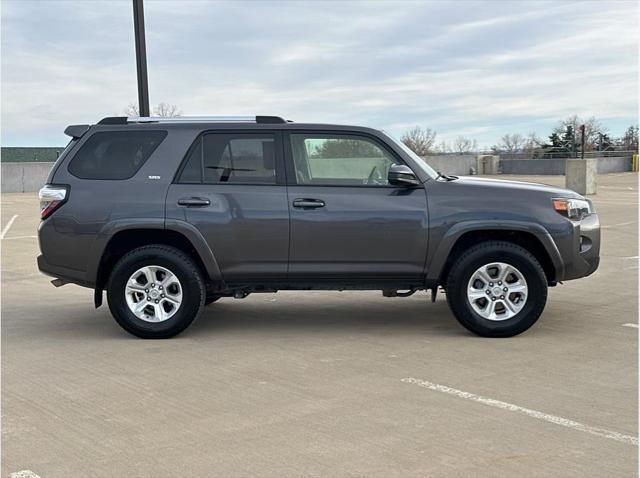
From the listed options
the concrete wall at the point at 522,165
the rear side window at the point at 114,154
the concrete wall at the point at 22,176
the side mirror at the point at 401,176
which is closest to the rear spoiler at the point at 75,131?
the rear side window at the point at 114,154

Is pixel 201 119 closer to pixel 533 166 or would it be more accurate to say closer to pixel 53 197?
pixel 53 197

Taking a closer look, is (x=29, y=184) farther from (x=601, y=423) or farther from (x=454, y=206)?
(x=601, y=423)

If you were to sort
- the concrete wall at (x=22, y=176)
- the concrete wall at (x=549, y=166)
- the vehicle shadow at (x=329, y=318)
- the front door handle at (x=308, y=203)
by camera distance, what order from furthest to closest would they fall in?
the concrete wall at (x=549, y=166), the concrete wall at (x=22, y=176), the vehicle shadow at (x=329, y=318), the front door handle at (x=308, y=203)

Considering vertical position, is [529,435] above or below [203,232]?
below

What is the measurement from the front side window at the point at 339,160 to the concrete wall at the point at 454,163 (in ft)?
122

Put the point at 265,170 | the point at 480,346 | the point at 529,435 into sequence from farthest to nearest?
the point at 265,170 < the point at 480,346 < the point at 529,435

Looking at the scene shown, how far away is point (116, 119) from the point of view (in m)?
7.54

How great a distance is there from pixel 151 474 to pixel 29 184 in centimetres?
3446

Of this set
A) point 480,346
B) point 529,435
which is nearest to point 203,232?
point 480,346

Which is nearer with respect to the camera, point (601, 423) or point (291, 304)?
point (601, 423)

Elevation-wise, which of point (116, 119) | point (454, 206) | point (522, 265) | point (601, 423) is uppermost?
point (116, 119)

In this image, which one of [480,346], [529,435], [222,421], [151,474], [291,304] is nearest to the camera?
[151,474]

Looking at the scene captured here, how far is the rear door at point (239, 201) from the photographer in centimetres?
722

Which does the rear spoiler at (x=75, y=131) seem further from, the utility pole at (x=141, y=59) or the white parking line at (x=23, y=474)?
the white parking line at (x=23, y=474)
